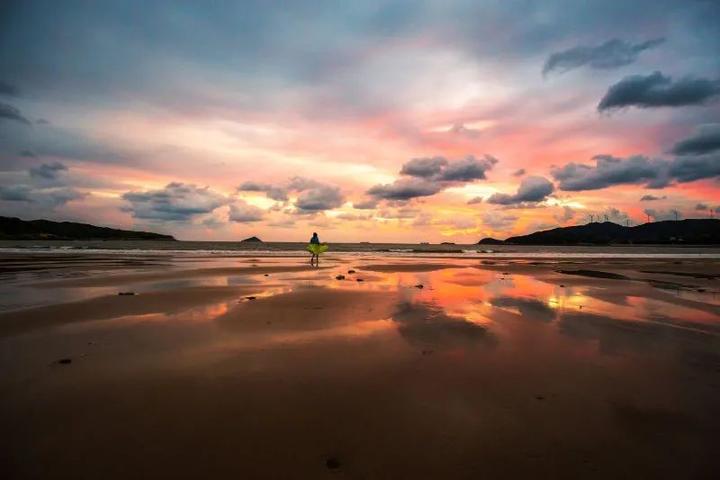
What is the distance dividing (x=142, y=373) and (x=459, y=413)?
574cm

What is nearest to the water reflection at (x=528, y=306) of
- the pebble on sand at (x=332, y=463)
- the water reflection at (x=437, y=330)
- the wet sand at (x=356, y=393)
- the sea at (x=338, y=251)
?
the wet sand at (x=356, y=393)

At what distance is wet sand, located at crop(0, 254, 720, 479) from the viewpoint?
4121 millimetres

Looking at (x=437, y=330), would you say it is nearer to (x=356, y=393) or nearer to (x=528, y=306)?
(x=356, y=393)

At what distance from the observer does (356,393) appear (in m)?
5.93

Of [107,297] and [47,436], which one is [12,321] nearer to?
[107,297]

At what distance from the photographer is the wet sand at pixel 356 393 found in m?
4.12

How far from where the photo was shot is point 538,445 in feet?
14.6

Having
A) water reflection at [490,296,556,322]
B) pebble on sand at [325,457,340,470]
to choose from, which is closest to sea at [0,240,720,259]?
water reflection at [490,296,556,322]

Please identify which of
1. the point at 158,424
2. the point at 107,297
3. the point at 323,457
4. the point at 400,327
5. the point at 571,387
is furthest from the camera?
the point at 107,297

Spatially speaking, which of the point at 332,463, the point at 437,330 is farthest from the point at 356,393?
the point at 437,330

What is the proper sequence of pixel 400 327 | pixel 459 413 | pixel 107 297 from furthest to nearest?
pixel 107 297
pixel 400 327
pixel 459 413

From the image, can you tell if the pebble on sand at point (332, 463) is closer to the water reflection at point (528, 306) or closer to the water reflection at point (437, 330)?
the water reflection at point (437, 330)

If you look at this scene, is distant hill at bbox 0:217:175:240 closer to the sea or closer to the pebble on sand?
the sea

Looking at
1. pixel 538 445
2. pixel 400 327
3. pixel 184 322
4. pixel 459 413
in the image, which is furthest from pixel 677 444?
pixel 184 322
